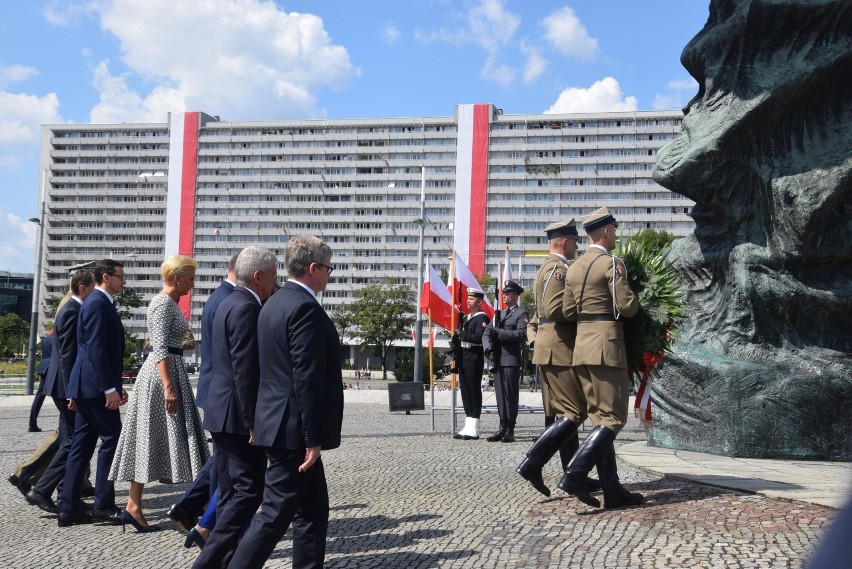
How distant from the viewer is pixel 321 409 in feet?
14.5

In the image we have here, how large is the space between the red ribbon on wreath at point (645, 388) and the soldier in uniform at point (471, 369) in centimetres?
345

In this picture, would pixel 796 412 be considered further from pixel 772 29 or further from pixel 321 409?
pixel 321 409

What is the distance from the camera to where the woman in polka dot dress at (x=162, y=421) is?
6.58 meters

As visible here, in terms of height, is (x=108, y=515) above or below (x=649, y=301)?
below

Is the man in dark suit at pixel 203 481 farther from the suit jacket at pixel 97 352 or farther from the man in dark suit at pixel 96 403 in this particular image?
the suit jacket at pixel 97 352

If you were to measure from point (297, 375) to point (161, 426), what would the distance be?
2.70m

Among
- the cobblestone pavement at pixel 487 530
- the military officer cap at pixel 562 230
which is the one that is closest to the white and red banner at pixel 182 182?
the cobblestone pavement at pixel 487 530

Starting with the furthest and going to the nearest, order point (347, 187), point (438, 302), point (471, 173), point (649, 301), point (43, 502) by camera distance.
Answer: point (347, 187)
point (471, 173)
point (438, 302)
point (43, 502)
point (649, 301)

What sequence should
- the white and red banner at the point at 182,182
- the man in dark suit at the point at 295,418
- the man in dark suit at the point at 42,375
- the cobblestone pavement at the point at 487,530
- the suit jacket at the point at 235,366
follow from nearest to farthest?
the man in dark suit at the point at 295,418 → the suit jacket at the point at 235,366 → the cobblestone pavement at the point at 487,530 → the man in dark suit at the point at 42,375 → the white and red banner at the point at 182,182

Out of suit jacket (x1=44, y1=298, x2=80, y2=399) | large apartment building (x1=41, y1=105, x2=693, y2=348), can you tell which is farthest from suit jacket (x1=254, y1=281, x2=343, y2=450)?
large apartment building (x1=41, y1=105, x2=693, y2=348)

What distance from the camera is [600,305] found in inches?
257

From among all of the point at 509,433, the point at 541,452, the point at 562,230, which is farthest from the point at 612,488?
the point at 509,433

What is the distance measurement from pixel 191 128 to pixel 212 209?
34.7ft

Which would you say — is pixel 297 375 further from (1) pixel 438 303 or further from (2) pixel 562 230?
(1) pixel 438 303
